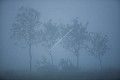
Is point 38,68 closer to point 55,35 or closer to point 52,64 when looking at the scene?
point 52,64

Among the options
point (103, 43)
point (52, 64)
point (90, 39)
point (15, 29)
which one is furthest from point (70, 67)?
point (15, 29)

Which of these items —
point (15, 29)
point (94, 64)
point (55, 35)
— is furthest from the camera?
point (94, 64)

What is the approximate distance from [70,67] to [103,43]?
13958 millimetres

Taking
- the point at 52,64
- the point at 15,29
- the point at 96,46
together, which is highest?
the point at 15,29

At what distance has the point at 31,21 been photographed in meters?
31.0

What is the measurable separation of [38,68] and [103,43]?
21329 mm

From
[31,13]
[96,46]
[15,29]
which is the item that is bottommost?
[96,46]

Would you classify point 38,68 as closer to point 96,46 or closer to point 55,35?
point 55,35

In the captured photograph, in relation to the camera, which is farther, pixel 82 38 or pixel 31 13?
pixel 82 38

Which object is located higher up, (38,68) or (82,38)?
(82,38)

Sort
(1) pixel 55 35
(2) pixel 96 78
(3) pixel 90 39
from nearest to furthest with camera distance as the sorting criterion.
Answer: (2) pixel 96 78 < (1) pixel 55 35 < (3) pixel 90 39

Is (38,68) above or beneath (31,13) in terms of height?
beneath

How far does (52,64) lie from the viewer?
107 ft

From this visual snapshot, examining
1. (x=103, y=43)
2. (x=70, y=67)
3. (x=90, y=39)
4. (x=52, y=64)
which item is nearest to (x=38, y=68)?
(x=52, y=64)
